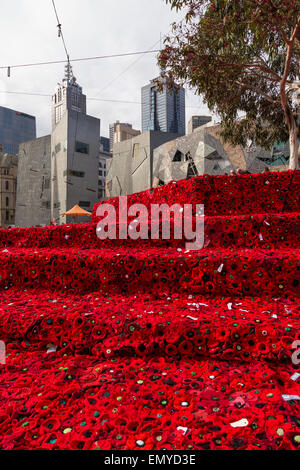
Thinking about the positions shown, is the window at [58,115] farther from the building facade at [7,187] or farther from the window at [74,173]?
the building facade at [7,187]

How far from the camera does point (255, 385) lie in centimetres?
123

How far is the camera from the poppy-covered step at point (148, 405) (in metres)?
0.97

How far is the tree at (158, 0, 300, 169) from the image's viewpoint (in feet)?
15.5

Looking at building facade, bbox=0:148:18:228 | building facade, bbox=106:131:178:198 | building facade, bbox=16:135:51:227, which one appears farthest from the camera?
building facade, bbox=0:148:18:228

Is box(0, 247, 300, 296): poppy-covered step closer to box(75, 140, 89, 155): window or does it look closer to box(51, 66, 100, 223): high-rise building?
box(51, 66, 100, 223): high-rise building

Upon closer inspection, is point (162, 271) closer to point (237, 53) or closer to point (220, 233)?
point (220, 233)

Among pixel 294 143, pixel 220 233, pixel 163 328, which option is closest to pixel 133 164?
pixel 294 143

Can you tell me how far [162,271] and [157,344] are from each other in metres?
0.68

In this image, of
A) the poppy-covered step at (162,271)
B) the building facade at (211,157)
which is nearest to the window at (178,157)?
the building facade at (211,157)

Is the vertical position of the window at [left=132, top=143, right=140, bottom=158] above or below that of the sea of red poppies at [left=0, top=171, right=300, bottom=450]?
above

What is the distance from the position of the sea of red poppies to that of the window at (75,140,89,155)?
22.8m

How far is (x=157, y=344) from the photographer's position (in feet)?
5.02

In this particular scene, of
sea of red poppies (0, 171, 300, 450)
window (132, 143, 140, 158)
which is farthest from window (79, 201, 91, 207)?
sea of red poppies (0, 171, 300, 450)

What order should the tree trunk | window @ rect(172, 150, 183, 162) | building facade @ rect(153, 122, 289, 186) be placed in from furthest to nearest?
window @ rect(172, 150, 183, 162) → building facade @ rect(153, 122, 289, 186) → the tree trunk
